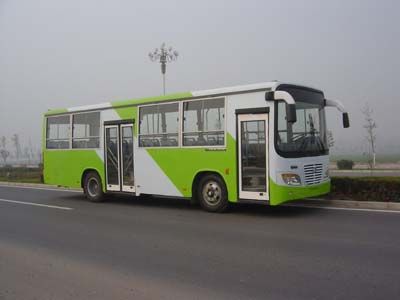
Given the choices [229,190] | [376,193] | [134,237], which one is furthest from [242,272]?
[376,193]

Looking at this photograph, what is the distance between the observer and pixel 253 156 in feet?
33.5

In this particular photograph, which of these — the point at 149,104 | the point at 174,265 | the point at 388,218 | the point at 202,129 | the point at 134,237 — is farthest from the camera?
the point at 149,104

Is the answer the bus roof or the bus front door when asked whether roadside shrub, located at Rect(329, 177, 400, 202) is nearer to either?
the bus roof

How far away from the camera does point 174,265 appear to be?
6406mm

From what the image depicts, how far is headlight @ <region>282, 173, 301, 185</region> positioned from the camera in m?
9.80

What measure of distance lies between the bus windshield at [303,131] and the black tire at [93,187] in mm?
6760

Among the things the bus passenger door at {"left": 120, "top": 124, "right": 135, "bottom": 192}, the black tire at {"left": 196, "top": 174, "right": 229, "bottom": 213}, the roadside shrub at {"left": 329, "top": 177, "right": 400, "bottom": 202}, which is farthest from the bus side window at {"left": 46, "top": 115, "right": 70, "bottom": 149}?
the roadside shrub at {"left": 329, "top": 177, "right": 400, "bottom": 202}

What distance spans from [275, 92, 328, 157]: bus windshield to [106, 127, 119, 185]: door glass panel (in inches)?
226

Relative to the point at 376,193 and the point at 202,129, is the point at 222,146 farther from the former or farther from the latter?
the point at 376,193

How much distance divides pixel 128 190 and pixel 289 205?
4.76m

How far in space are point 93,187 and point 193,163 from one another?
481 cm

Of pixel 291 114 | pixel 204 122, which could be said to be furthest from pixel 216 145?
pixel 291 114

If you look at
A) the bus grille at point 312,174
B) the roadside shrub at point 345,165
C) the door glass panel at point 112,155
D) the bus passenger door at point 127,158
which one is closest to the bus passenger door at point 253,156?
the bus grille at point 312,174

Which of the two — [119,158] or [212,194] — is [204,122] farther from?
[119,158]
